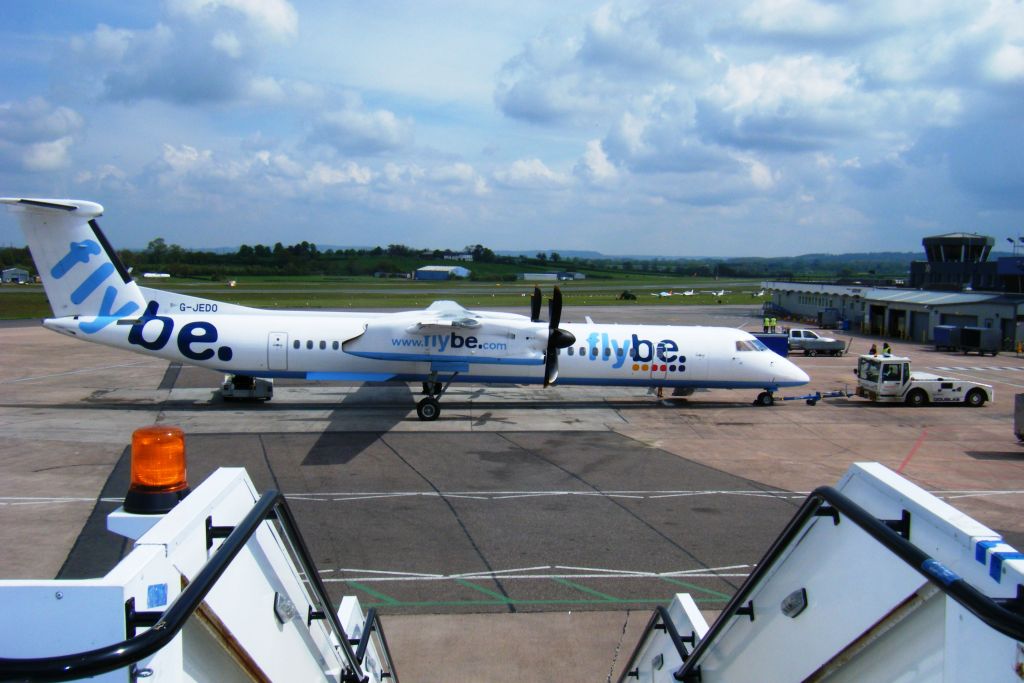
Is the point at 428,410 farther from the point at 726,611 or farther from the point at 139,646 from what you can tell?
the point at 139,646

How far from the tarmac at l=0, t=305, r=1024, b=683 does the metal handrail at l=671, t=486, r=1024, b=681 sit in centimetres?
553

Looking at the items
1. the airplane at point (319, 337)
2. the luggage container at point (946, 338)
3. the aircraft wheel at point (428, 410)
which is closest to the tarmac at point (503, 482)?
the aircraft wheel at point (428, 410)

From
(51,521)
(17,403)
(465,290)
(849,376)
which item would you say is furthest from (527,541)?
(465,290)

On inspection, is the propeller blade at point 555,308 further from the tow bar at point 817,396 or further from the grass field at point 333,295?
the grass field at point 333,295

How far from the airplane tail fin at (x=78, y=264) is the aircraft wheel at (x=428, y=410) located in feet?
31.1

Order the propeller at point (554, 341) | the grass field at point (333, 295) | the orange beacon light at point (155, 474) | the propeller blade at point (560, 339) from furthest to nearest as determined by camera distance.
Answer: the grass field at point (333, 295)
the propeller blade at point (560, 339)
the propeller at point (554, 341)
the orange beacon light at point (155, 474)

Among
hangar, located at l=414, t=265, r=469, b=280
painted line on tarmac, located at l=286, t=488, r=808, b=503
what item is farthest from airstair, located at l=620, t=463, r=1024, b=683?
hangar, located at l=414, t=265, r=469, b=280

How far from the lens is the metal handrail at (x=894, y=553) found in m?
2.18

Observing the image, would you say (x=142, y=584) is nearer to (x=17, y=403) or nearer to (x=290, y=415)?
(x=290, y=415)

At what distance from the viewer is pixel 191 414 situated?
2469 centimetres

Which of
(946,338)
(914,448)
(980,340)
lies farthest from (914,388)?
(946,338)

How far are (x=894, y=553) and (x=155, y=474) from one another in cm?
301

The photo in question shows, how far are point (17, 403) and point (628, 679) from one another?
1020 inches

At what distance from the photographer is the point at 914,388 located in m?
28.7
